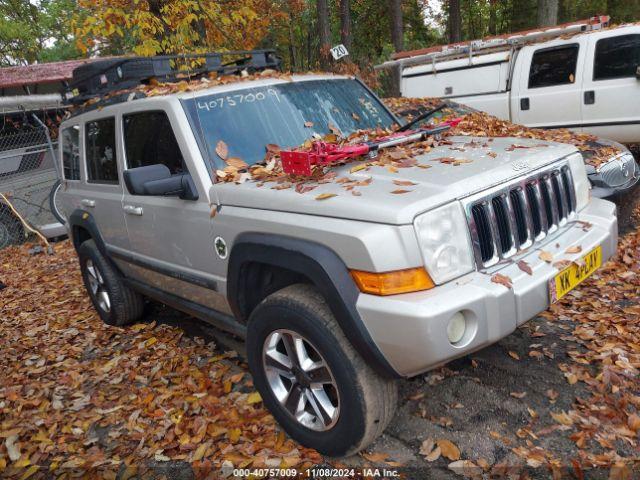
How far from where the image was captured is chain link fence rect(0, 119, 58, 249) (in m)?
9.37

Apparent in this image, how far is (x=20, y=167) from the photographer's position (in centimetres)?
952

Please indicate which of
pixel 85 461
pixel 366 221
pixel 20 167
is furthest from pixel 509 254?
pixel 20 167

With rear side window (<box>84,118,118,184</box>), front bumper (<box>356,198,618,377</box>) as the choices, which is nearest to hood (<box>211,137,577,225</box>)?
front bumper (<box>356,198,618,377</box>)

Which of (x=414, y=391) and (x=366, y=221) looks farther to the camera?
(x=414, y=391)

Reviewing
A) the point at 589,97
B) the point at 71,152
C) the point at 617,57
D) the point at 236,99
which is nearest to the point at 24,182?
the point at 71,152

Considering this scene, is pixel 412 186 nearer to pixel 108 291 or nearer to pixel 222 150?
pixel 222 150

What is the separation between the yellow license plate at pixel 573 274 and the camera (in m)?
2.54

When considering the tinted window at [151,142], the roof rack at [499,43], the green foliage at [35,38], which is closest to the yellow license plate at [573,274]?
the tinted window at [151,142]

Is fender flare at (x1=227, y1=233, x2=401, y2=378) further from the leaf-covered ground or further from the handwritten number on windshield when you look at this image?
the handwritten number on windshield

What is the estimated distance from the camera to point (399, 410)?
10.0ft

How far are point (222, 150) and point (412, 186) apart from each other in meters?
1.30

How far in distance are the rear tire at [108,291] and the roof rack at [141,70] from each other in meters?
1.42

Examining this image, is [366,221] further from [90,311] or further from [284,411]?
[90,311]

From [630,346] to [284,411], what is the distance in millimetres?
2288
